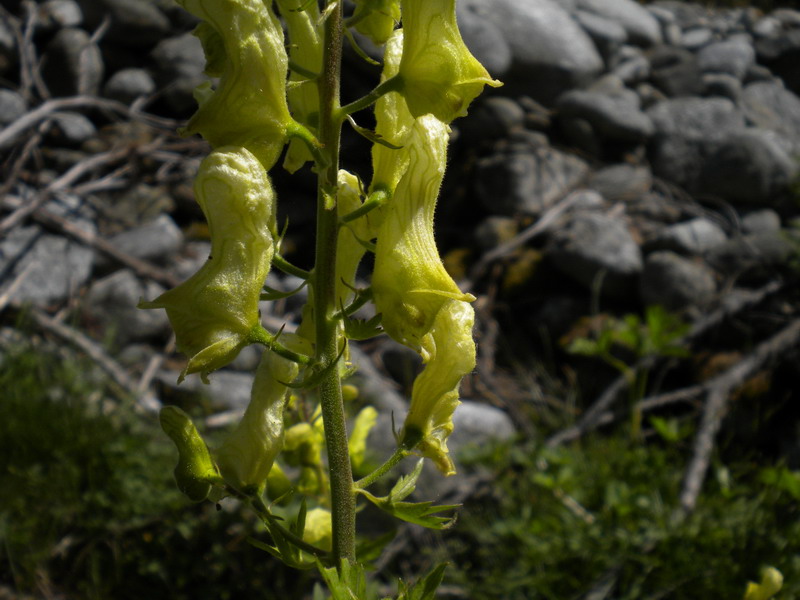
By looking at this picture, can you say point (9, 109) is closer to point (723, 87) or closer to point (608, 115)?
point (608, 115)

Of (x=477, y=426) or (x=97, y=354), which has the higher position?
(x=97, y=354)

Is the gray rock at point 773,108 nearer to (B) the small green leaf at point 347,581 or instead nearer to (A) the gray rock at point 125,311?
(A) the gray rock at point 125,311

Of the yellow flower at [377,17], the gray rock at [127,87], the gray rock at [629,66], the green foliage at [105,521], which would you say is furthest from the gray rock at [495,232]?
the yellow flower at [377,17]

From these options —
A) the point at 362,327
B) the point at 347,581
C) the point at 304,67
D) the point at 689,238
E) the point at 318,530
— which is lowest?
the point at 689,238

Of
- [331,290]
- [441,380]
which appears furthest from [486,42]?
[331,290]

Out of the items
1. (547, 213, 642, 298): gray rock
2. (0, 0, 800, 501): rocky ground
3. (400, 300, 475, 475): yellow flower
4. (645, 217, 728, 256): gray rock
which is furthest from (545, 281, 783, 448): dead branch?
(400, 300, 475, 475): yellow flower

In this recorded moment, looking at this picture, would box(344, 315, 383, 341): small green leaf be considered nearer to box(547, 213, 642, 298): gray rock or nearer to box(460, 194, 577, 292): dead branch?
box(460, 194, 577, 292): dead branch

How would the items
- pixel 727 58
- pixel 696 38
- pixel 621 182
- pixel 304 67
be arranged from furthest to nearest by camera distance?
pixel 696 38, pixel 727 58, pixel 621 182, pixel 304 67

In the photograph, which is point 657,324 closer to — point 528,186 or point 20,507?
point 528,186
